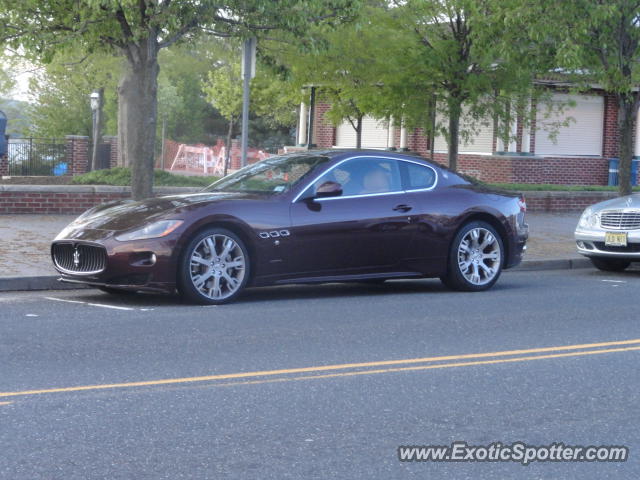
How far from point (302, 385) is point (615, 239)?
808cm

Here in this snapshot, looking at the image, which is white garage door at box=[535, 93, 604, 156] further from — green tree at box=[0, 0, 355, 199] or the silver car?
green tree at box=[0, 0, 355, 199]


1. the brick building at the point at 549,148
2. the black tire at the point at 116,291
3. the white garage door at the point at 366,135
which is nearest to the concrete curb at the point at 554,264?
the black tire at the point at 116,291

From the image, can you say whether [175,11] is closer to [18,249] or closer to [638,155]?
[18,249]

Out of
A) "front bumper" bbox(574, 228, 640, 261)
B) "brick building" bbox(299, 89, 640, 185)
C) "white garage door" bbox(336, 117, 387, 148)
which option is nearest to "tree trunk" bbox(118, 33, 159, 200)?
"front bumper" bbox(574, 228, 640, 261)

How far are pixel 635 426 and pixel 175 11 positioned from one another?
9.65m

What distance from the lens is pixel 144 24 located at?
46.7ft

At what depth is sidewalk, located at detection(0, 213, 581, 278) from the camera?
11.9 meters

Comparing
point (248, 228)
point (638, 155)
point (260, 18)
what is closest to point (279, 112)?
point (638, 155)

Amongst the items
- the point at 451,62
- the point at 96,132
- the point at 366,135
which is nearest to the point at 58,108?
the point at 96,132

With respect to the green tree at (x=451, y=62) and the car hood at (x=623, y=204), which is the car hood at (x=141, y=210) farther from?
the green tree at (x=451, y=62)

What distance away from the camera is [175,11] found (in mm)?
13914

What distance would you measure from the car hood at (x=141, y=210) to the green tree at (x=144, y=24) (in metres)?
3.92

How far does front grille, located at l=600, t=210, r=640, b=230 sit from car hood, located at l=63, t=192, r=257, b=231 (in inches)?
223

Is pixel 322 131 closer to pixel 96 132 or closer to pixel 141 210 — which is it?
pixel 96 132
